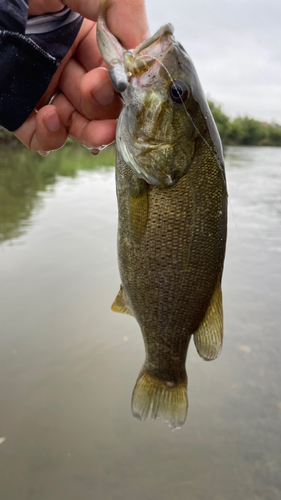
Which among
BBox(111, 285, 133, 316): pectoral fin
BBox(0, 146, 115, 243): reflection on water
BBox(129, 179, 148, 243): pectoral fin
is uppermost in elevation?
BBox(129, 179, 148, 243): pectoral fin

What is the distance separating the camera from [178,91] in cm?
138

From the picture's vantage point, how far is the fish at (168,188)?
136cm

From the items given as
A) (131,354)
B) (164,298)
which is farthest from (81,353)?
(164,298)

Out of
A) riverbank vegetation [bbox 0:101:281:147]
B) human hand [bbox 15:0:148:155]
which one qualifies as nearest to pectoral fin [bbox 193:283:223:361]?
human hand [bbox 15:0:148:155]

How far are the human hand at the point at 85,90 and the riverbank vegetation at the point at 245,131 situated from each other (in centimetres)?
5384

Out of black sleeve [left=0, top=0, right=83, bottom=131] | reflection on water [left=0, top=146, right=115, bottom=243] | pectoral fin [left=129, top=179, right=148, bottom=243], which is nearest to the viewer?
Result: pectoral fin [left=129, top=179, right=148, bottom=243]

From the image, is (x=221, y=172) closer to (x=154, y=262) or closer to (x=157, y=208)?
(x=157, y=208)

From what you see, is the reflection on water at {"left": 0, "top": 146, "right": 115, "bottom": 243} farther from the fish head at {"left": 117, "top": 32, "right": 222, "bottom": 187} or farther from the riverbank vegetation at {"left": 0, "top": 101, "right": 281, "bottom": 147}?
the riverbank vegetation at {"left": 0, "top": 101, "right": 281, "bottom": 147}

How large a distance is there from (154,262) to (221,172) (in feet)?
1.57

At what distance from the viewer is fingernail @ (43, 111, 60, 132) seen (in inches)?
64.7

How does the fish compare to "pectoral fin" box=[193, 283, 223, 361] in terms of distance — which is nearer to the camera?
the fish

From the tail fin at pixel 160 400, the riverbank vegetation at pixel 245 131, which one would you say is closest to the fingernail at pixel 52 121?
the tail fin at pixel 160 400

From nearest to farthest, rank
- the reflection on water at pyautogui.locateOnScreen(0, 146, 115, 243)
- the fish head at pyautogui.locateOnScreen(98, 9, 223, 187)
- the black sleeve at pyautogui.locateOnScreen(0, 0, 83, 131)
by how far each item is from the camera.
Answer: the fish head at pyautogui.locateOnScreen(98, 9, 223, 187) → the black sleeve at pyautogui.locateOnScreen(0, 0, 83, 131) → the reflection on water at pyautogui.locateOnScreen(0, 146, 115, 243)

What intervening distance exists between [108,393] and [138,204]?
2.20 m
